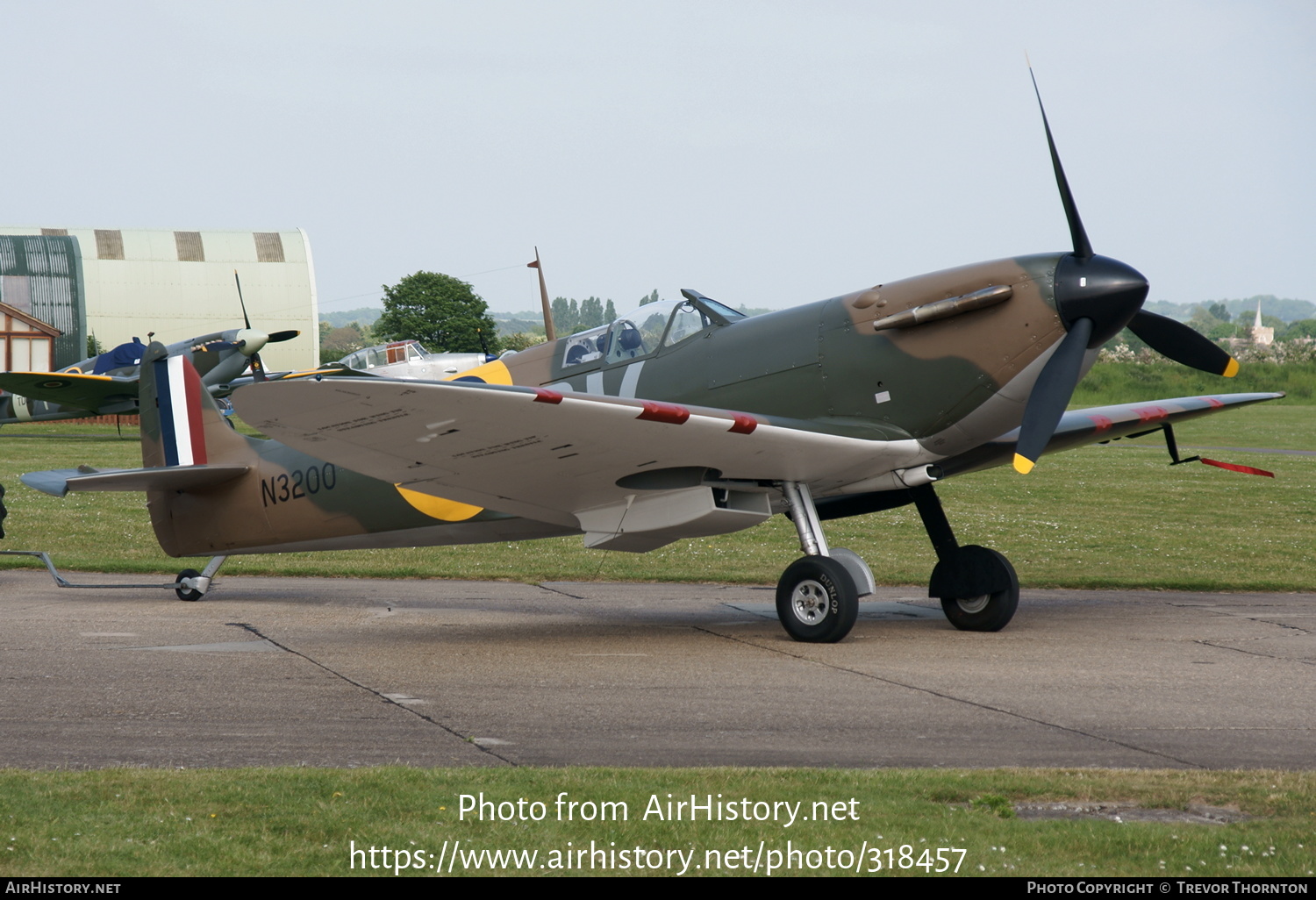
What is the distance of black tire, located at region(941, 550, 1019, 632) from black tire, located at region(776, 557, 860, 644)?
128 cm

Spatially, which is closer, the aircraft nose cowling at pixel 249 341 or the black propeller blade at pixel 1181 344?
the black propeller blade at pixel 1181 344

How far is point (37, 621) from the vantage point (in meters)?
9.65

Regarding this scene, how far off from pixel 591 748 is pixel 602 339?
4.71 meters

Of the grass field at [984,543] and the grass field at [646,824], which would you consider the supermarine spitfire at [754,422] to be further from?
the grass field at [984,543]

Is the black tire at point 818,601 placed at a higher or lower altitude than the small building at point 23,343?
lower

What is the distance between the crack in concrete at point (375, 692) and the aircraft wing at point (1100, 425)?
4712 mm

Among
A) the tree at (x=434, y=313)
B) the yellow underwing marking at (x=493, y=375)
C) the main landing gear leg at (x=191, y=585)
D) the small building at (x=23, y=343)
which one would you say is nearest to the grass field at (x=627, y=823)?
the yellow underwing marking at (x=493, y=375)

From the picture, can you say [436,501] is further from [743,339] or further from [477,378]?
[743,339]

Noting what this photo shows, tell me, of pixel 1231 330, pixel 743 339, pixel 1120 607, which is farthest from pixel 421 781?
pixel 1231 330

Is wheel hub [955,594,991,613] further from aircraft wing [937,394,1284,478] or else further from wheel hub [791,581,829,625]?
wheel hub [791,581,829,625]

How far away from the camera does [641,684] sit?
7.27m

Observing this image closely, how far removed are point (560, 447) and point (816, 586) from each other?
7.12 ft

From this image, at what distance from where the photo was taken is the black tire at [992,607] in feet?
30.5

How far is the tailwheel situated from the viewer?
30.5ft
